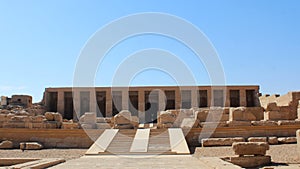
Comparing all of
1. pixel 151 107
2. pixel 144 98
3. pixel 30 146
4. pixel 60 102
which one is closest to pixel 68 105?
pixel 60 102

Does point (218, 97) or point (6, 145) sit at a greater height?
point (218, 97)

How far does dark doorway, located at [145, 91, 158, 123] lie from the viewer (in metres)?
31.6

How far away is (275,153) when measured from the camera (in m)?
12.9

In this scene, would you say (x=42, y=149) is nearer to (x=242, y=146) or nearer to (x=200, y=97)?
(x=242, y=146)

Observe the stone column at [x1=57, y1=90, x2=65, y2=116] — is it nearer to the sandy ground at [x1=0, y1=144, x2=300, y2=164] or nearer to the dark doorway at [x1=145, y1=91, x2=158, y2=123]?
the dark doorway at [x1=145, y1=91, x2=158, y2=123]

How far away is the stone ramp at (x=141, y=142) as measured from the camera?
13.5 m

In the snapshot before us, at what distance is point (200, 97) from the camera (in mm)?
31781

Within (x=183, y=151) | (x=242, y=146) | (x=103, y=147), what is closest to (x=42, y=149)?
(x=103, y=147)

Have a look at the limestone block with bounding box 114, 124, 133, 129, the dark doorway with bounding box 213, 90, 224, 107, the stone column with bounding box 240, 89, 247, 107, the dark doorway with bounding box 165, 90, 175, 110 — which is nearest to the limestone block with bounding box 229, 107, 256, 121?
the limestone block with bounding box 114, 124, 133, 129

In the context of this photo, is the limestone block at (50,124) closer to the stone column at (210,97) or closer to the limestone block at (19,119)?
the limestone block at (19,119)

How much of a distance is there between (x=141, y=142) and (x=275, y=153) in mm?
5340

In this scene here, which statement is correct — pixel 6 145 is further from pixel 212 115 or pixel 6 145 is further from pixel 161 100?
pixel 161 100

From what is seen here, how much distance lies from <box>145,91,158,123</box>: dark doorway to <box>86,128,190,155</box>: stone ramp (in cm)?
1442

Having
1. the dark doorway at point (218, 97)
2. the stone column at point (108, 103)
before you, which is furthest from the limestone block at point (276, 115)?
the stone column at point (108, 103)
